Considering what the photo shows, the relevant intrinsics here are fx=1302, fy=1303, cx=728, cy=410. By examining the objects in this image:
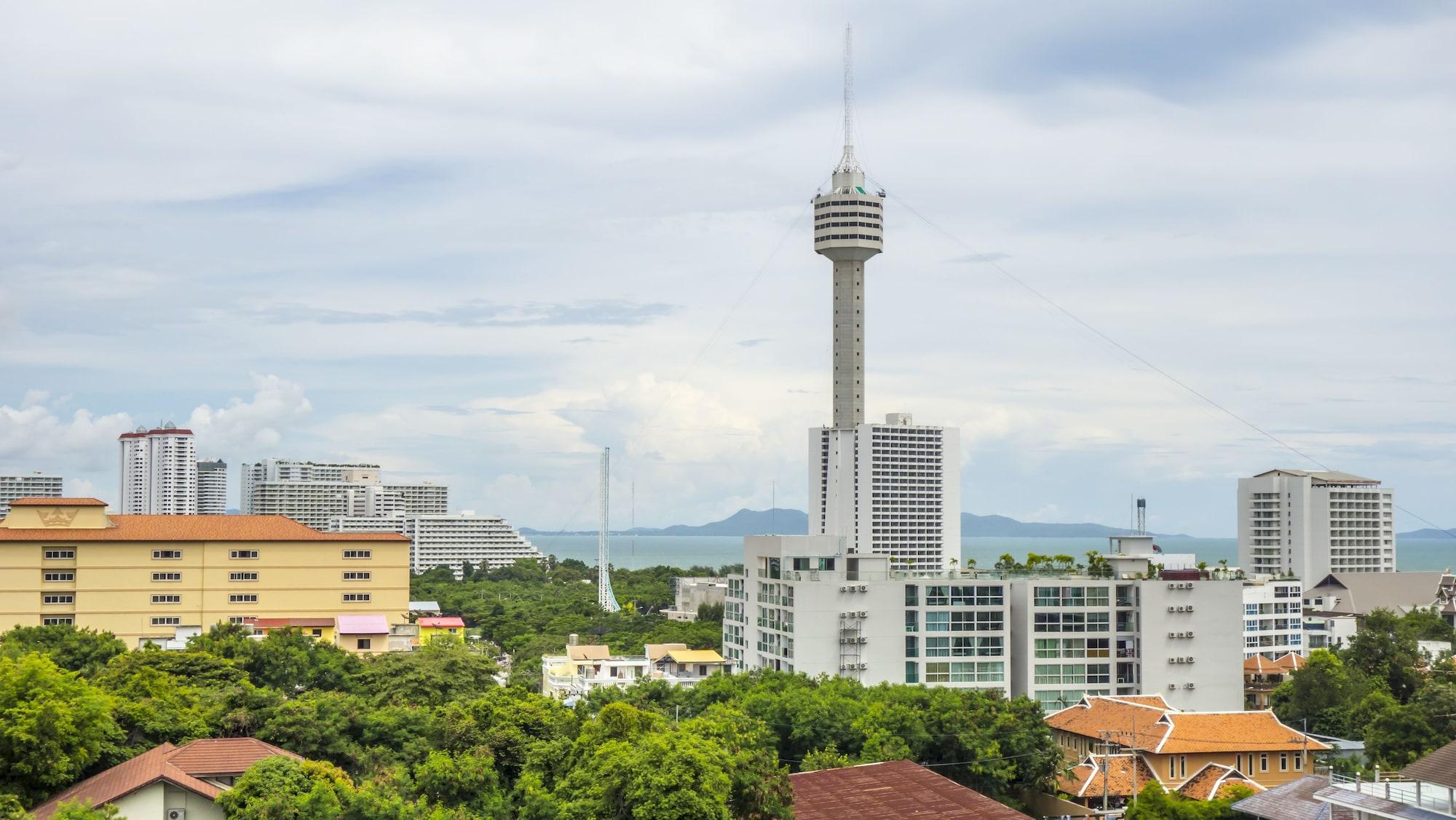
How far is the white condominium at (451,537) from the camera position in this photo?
560 ft

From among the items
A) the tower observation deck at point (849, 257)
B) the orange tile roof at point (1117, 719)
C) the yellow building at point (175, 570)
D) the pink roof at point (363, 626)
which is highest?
the tower observation deck at point (849, 257)

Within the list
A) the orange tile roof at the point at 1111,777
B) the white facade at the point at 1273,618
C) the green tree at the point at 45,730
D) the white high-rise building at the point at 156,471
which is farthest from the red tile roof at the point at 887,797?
the white high-rise building at the point at 156,471

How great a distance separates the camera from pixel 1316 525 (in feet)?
360

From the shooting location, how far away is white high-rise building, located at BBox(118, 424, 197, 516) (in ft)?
567

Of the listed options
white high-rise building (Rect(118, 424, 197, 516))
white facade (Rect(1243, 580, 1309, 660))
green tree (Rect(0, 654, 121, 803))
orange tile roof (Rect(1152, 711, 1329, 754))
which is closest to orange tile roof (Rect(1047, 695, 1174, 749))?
orange tile roof (Rect(1152, 711, 1329, 754))

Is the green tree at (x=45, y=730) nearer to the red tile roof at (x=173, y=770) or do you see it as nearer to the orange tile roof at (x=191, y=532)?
the red tile roof at (x=173, y=770)

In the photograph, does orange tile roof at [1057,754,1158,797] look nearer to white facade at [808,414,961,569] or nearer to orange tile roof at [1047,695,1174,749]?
orange tile roof at [1047,695,1174,749]

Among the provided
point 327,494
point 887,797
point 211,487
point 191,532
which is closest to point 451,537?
point 327,494

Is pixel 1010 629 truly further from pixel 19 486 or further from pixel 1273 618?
pixel 19 486

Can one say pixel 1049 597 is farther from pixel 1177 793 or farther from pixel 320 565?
pixel 320 565

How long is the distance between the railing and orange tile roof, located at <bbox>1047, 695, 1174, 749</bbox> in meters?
12.7

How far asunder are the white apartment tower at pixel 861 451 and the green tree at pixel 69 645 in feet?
267

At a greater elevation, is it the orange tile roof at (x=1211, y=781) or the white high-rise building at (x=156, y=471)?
the white high-rise building at (x=156, y=471)

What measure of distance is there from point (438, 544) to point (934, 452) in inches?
2950
